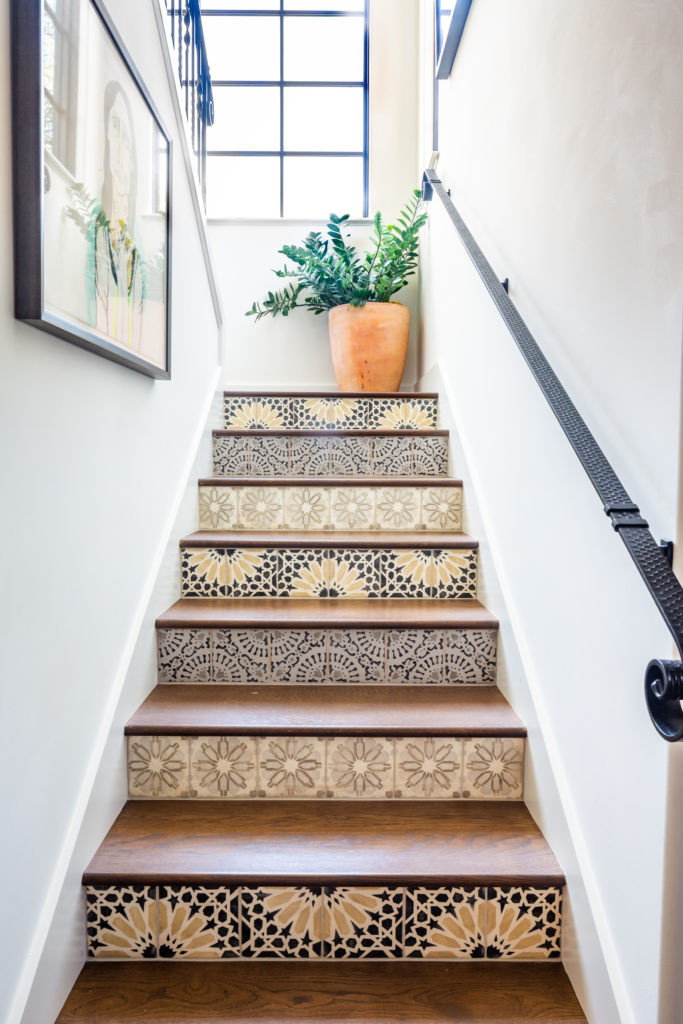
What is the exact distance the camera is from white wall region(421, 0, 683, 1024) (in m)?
0.89

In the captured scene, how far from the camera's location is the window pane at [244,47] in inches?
155

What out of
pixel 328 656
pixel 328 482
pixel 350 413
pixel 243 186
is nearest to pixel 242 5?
pixel 243 186

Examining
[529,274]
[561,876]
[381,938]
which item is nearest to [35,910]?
[381,938]

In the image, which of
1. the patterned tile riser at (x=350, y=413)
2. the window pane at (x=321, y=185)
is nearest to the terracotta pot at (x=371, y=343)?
the patterned tile riser at (x=350, y=413)

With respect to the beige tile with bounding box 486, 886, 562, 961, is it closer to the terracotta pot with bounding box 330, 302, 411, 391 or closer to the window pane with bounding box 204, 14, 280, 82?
the terracotta pot with bounding box 330, 302, 411, 391

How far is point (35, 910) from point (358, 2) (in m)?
4.72

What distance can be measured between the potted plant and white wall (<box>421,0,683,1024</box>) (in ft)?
4.36

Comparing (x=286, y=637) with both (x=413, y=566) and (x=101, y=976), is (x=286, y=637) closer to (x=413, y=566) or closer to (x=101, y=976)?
(x=413, y=566)

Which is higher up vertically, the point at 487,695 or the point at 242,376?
the point at 242,376

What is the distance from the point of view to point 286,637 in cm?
166

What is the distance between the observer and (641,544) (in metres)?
0.86

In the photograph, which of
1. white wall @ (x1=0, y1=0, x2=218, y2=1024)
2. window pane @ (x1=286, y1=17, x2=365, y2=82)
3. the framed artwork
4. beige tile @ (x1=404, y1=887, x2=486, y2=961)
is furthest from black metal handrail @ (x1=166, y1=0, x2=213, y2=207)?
beige tile @ (x1=404, y1=887, x2=486, y2=961)

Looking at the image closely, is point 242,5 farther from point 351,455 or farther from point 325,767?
point 325,767

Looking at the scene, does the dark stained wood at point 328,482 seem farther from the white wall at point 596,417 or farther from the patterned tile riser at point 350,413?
the patterned tile riser at point 350,413
